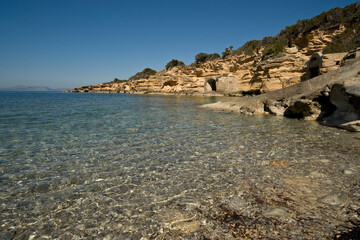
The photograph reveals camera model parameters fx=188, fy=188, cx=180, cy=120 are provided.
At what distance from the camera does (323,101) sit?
1166cm

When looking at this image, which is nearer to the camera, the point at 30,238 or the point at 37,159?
the point at 30,238

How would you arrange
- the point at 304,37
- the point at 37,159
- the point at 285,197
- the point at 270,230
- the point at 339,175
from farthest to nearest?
1. the point at 304,37
2. the point at 37,159
3. the point at 339,175
4. the point at 285,197
5. the point at 270,230

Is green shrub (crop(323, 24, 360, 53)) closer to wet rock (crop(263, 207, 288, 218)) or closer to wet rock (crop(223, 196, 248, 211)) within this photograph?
wet rock (crop(263, 207, 288, 218))

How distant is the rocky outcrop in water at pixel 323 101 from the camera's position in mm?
8820

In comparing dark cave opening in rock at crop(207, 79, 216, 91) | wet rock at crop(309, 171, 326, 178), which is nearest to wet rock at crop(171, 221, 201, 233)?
wet rock at crop(309, 171, 326, 178)

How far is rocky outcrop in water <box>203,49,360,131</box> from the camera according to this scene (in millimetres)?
8820

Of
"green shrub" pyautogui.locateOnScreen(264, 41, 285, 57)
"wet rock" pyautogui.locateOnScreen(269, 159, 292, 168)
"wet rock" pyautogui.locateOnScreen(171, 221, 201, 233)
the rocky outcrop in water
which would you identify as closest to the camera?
"wet rock" pyautogui.locateOnScreen(171, 221, 201, 233)

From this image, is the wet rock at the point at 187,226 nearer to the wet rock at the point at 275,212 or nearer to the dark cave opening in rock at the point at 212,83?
the wet rock at the point at 275,212

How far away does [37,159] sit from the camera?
17.4ft

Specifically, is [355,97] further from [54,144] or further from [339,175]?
[54,144]

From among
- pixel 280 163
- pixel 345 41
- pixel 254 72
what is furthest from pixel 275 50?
pixel 280 163

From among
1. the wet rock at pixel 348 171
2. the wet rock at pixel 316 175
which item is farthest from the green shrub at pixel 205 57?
the wet rock at pixel 316 175

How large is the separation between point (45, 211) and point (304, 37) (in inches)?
1571

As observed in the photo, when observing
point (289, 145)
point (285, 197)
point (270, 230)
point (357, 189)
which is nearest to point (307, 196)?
point (285, 197)
